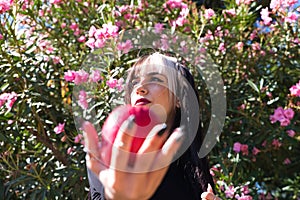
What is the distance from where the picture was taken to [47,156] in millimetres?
2463

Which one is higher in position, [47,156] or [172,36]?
[172,36]

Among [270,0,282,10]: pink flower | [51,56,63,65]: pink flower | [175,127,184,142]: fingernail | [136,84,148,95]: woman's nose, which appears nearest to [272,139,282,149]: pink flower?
[270,0,282,10]: pink flower

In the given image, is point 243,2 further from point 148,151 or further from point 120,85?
point 148,151

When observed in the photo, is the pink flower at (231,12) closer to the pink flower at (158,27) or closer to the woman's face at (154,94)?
the pink flower at (158,27)

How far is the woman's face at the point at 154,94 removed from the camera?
131 centimetres

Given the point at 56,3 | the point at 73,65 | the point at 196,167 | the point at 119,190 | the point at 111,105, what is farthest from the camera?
the point at 56,3

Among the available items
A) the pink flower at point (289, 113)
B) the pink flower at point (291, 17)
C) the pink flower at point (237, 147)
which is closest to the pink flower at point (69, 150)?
the pink flower at point (237, 147)

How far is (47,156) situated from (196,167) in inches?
44.6

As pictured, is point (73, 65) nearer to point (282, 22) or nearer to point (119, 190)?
point (282, 22)

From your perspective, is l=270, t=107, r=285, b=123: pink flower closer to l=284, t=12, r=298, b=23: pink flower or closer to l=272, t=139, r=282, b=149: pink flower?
l=272, t=139, r=282, b=149: pink flower

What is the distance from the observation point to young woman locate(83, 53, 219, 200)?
1077 mm

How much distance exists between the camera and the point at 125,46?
2.05 meters

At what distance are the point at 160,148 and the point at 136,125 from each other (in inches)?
2.6

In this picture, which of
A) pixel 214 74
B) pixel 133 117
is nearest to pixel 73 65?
pixel 214 74
